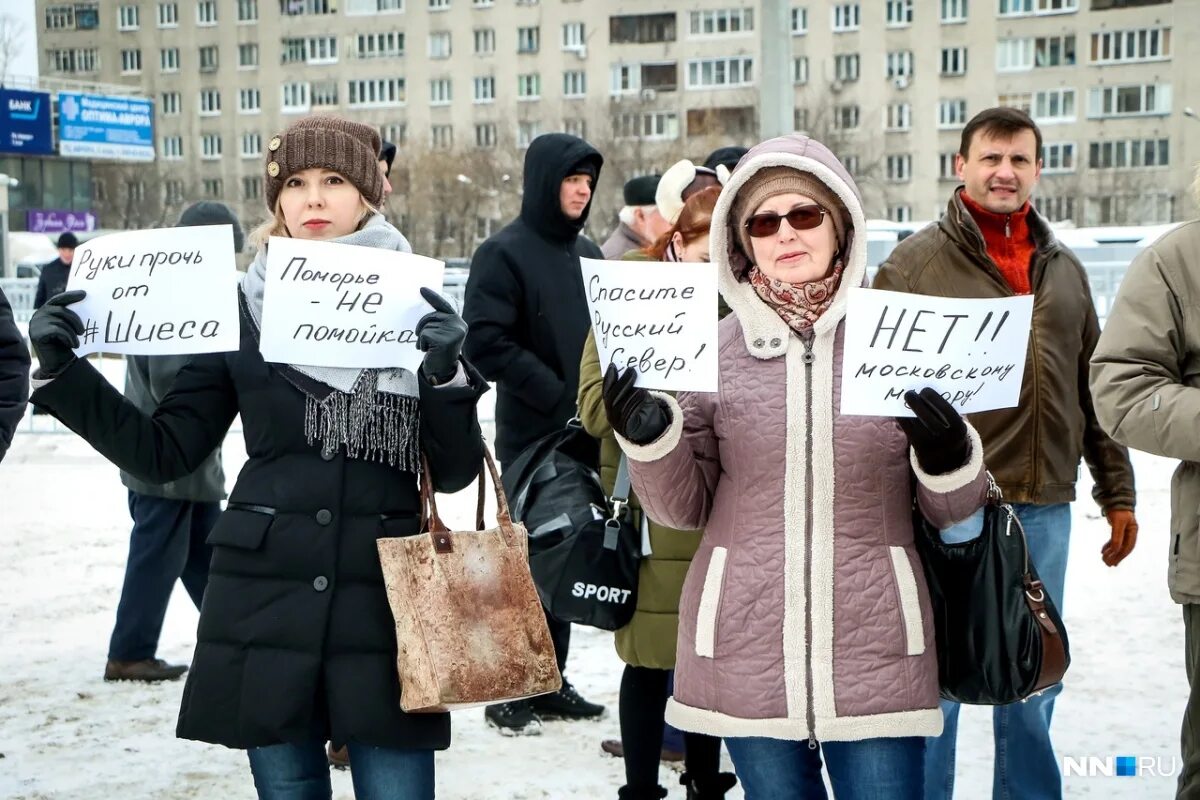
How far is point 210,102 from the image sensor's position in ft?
266

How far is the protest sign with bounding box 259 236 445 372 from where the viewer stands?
312cm

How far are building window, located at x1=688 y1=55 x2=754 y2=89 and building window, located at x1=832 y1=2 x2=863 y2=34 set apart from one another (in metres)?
4.31

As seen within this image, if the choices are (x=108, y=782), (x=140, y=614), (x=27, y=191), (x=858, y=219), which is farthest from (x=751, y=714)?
(x=27, y=191)

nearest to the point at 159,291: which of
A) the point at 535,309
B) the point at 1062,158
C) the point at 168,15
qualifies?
the point at 535,309

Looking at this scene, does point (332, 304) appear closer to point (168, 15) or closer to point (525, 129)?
point (525, 129)

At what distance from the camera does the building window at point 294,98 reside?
258 ft

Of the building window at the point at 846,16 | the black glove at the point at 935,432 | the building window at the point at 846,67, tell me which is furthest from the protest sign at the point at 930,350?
the building window at the point at 846,16

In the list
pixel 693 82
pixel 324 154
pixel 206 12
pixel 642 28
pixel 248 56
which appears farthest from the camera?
pixel 206 12

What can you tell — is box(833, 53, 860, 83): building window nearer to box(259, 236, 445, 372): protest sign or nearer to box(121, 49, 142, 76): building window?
box(121, 49, 142, 76): building window

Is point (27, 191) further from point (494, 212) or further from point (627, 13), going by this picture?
point (627, 13)

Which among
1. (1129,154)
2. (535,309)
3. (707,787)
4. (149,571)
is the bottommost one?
(707,787)

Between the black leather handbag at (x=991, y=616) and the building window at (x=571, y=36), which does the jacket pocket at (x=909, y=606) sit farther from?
the building window at (x=571, y=36)

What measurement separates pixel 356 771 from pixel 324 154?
1313 mm

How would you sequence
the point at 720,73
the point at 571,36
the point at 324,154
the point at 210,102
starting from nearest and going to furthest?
the point at 324,154, the point at 720,73, the point at 571,36, the point at 210,102
